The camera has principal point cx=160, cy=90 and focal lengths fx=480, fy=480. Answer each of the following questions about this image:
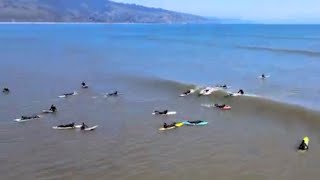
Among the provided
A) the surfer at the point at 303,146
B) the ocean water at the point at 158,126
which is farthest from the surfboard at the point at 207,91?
the surfer at the point at 303,146

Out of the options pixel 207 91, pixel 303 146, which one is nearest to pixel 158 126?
pixel 303 146

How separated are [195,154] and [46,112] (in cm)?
→ 1639

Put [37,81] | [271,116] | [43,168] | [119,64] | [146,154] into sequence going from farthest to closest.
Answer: [119,64] < [37,81] < [271,116] < [146,154] < [43,168]

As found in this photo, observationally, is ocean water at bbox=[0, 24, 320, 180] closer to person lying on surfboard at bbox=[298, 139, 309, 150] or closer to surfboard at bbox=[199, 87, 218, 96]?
person lying on surfboard at bbox=[298, 139, 309, 150]

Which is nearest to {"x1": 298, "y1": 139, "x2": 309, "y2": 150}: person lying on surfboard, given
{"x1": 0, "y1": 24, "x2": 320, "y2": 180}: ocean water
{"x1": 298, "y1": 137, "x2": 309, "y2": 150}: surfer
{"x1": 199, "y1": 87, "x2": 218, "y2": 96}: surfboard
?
{"x1": 298, "y1": 137, "x2": 309, "y2": 150}: surfer

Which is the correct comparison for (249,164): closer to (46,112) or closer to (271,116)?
(271,116)

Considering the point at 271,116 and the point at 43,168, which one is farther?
the point at 271,116

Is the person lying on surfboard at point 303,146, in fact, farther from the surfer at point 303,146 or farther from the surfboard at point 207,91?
the surfboard at point 207,91

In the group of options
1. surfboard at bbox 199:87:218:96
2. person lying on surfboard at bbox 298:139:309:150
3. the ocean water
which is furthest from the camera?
surfboard at bbox 199:87:218:96

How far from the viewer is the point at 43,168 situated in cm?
2775

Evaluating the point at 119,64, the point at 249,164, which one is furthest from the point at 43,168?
the point at 119,64

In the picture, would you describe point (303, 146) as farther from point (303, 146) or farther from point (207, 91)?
point (207, 91)

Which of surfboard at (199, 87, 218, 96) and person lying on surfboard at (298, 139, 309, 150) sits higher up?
person lying on surfboard at (298, 139, 309, 150)

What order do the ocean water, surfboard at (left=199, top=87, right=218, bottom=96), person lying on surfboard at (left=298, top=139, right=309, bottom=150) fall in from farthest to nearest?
surfboard at (left=199, top=87, right=218, bottom=96) < person lying on surfboard at (left=298, top=139, right=309, bottom=150) < the ocean water
